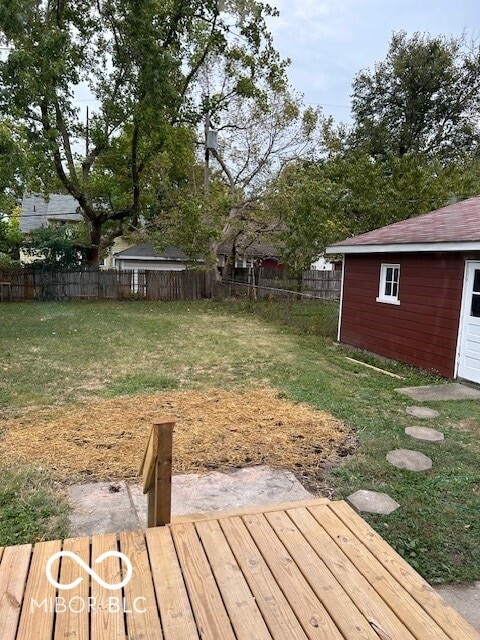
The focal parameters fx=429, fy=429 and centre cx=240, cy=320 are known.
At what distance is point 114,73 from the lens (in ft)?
43.6

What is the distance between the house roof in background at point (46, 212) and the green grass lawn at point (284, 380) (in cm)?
1166

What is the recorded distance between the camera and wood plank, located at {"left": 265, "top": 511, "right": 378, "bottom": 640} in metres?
1.44

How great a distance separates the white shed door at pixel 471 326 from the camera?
598cm

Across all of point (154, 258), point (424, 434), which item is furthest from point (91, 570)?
point (154, 258)

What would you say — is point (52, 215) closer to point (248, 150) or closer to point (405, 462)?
point (248, 150)

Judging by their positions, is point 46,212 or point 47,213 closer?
point 47,213

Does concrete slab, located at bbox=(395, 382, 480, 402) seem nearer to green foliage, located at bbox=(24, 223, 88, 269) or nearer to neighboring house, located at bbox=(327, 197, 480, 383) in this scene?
neighboring house, located at bbox=(327, 197, 480, 383)

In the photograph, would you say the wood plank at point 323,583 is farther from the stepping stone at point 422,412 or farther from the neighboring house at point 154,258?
the neighboring house at point 154,258

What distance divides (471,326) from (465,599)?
470 centimetres

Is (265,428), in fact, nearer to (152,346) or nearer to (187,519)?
(187,519)

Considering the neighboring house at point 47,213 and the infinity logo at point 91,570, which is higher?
the neighboring house at point 47,213

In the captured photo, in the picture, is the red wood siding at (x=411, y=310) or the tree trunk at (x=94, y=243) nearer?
the red wood siding at (x=411, y=310)

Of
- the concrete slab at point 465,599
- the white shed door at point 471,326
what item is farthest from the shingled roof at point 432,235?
the concrete slab at point 465,599

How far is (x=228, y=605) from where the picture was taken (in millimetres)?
1513
